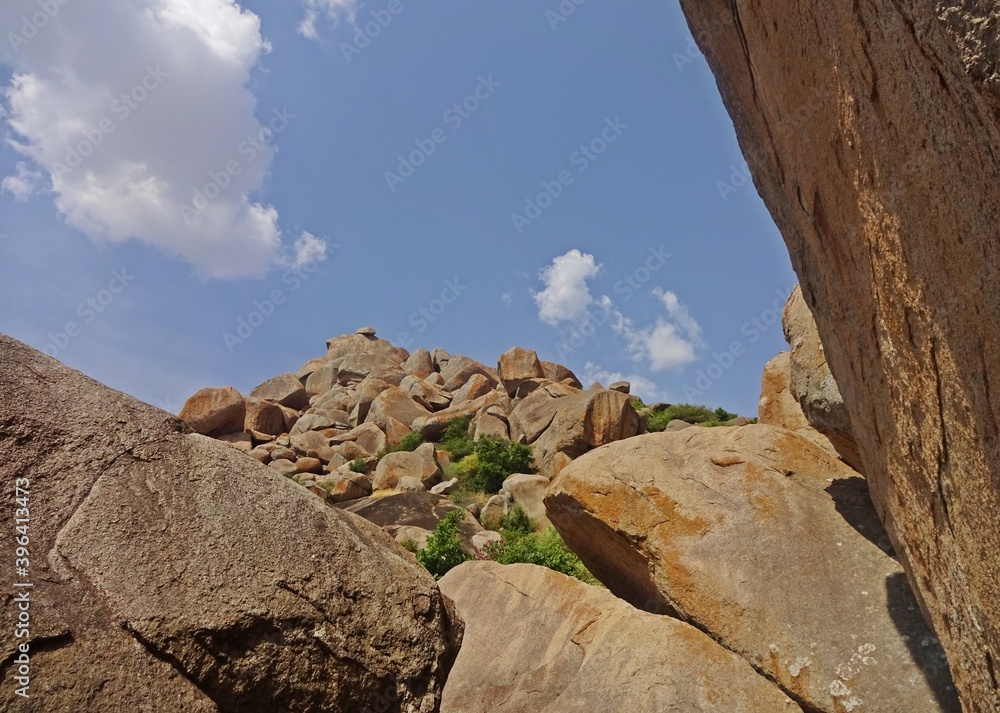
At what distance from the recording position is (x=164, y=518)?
3102mm

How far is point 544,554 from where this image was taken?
1146cm

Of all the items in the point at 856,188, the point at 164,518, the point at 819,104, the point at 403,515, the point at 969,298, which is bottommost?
the point at 164,518

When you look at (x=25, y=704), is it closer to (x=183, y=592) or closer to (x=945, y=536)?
(x=183, y=592)

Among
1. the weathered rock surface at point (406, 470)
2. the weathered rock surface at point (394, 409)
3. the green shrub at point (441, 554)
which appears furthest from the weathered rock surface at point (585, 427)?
the weathered rock surface at point (394, 409)

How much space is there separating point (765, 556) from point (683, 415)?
879 inches

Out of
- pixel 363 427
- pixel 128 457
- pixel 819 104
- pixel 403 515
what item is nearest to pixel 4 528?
pixel 128 457

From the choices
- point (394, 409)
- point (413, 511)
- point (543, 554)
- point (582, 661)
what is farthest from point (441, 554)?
point (394, 409)

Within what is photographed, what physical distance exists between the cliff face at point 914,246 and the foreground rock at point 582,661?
2.00 m

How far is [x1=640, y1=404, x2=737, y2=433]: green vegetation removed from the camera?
2703 centimetres

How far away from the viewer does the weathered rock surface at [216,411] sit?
98.7ft

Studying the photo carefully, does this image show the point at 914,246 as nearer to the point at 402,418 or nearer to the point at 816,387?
the point at 816,387

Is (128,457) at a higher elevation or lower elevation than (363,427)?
lower

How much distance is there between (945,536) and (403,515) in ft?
50.6

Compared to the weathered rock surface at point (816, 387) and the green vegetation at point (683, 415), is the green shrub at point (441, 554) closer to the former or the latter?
the weathered rock surface at point (816, 387)
